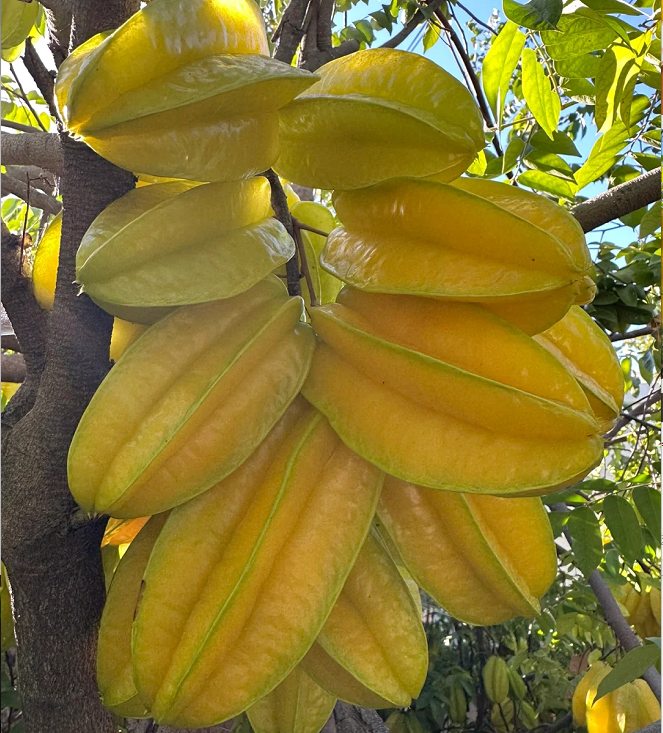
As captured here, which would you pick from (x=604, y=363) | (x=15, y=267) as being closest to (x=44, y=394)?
(x=15, y=267)

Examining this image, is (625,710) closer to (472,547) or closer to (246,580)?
(472,547)

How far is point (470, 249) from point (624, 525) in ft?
2.87

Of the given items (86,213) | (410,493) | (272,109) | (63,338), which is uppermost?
(272,109)

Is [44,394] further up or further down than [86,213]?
further down

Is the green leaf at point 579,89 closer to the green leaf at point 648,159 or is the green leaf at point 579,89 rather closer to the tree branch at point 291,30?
the green leaf at point 648,159

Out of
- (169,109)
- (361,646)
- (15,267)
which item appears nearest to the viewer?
(169,109)

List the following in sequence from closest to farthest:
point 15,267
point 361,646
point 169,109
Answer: point 169,109
point 361,646
point 15,267

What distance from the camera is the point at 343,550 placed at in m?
0.59

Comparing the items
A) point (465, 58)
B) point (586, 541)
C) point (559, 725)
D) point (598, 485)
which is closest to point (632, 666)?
point (586, 541)

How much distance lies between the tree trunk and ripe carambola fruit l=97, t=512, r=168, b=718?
6 cm

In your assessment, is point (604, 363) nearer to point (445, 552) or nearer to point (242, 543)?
point (445, 552)

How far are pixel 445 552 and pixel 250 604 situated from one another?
0.70 ft

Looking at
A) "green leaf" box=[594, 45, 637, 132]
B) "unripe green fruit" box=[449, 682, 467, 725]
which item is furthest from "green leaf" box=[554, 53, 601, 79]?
"unripe green fruit" box=[449, 682, 467, 725]

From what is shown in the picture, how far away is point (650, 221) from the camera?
1.45 metres
